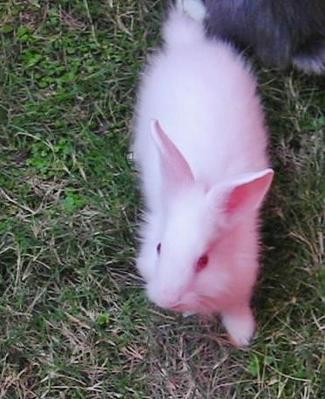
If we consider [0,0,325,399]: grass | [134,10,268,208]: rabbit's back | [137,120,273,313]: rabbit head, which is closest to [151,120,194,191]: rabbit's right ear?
[137,120,273,313]: rabbit head

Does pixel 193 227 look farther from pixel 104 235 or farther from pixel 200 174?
pixel 104 235

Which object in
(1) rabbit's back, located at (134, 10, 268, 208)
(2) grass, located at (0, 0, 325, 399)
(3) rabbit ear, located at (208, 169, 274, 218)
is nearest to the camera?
(3) rabbit ear, located at (208, 169, 274, 218)

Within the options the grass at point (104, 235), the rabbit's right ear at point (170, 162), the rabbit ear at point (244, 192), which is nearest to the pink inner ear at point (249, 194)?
the rabbit ear at point (244, 192)

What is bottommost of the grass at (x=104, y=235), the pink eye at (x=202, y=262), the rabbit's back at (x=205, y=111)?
the grass at (x=104, y=235)

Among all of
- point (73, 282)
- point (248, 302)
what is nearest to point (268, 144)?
point (248, 302)

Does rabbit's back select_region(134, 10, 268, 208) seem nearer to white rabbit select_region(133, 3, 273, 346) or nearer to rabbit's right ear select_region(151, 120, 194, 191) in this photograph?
white rabbit select_region(133, 3, 273, 346)

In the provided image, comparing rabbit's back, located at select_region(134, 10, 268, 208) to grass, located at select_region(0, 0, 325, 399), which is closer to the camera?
rabbit's back, located at select_region(134, 10, 268, 208)

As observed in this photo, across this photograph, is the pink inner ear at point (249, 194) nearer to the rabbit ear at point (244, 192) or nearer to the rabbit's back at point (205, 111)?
the rabbit ear at point (244, 192)
